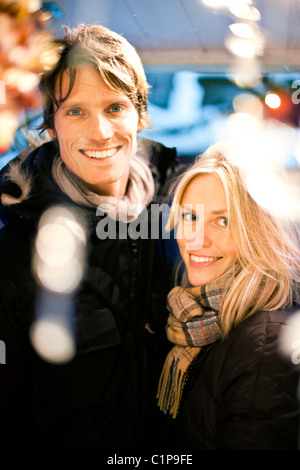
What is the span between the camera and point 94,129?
1361 millimetres

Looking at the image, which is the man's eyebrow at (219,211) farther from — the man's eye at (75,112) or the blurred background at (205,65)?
the man's eye at (75,112)

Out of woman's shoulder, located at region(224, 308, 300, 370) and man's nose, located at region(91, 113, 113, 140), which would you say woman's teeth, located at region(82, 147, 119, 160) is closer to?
man's nose, located at region(91, 113, 113, 140)

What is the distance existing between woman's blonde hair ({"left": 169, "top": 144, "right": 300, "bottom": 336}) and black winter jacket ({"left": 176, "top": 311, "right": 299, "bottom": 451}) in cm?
6

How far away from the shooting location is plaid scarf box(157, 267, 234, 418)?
1.24 m

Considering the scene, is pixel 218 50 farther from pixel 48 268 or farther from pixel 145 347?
pixel 145 347

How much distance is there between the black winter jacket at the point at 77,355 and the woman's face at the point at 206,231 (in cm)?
30

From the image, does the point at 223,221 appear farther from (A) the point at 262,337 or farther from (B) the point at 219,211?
(A) the point at 262,337

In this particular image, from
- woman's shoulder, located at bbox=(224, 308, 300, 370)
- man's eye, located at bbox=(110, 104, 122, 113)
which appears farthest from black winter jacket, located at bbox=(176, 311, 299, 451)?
man's eye, located at bbox=(110, 104, 122, 113)

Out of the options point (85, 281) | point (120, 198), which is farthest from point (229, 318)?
point (120, 198)

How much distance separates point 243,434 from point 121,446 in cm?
57

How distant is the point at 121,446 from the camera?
4.53ft

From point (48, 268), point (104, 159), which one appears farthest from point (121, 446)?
point (104, 159)

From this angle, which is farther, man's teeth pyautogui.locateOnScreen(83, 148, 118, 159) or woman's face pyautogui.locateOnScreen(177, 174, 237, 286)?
man's teeth pyautogui.locateOnScreen(83, 148, 118, 159)

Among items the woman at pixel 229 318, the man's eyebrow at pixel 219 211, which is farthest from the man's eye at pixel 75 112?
the man's eyebrow at pixel 219 211
